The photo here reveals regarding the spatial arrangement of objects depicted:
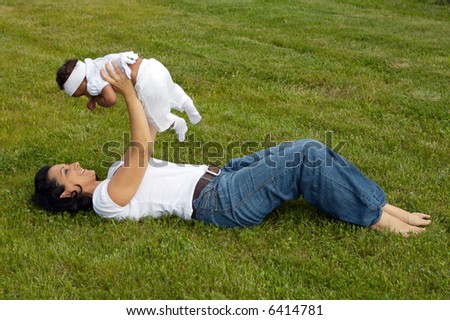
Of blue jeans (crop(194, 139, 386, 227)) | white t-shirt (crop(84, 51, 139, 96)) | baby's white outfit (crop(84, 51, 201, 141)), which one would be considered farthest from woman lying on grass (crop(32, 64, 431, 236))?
white t-shirt (crop(84, 51, 139, 96))

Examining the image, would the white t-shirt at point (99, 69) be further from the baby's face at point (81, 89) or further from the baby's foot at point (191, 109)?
the baby's foot at point (191, 109)

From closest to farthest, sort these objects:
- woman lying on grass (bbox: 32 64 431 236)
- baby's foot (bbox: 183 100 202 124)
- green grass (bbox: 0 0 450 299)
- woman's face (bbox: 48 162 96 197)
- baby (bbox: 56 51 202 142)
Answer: green grass (bbox: 0 0 450 299) < baby (bbox: 56 51 202 142) < woman lying on grass (bbox: 32 64 431 236) < baby's foot (bbox: 183 100 202 124) < woman's face (bbox: 48 162 96 197)

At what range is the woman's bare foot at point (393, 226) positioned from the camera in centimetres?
434

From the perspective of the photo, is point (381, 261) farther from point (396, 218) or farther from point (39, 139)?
point (39, 139)

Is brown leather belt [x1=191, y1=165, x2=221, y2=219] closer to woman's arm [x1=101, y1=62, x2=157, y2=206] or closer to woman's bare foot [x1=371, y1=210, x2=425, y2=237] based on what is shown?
woman's arm [x1=101, y1=62, x2=157, y2=206]

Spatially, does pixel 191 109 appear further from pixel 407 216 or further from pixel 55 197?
pixel 407 216

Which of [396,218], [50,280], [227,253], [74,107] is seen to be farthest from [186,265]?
[74,107]

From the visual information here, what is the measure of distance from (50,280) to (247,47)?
27.4ft

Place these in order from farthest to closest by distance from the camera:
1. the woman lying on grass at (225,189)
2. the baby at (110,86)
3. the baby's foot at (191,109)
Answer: the baby's foot at (191,109) < the woman lying on grass at (225,189) < the baby at (110,86)

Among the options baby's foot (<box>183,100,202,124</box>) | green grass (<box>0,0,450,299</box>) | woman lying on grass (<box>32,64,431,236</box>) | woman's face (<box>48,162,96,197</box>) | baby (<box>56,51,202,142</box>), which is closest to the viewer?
green grass (<box>0,0,450,299</box>)

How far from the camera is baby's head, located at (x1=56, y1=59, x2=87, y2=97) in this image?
389 centimetres

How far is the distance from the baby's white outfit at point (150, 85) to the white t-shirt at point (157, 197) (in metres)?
0.44

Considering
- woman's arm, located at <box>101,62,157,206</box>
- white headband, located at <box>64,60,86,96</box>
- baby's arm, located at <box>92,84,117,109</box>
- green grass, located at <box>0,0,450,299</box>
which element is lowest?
green grass, located at <box>0,0,450,299</box>

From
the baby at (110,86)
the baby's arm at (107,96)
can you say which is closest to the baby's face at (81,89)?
the baby at (110,86)
